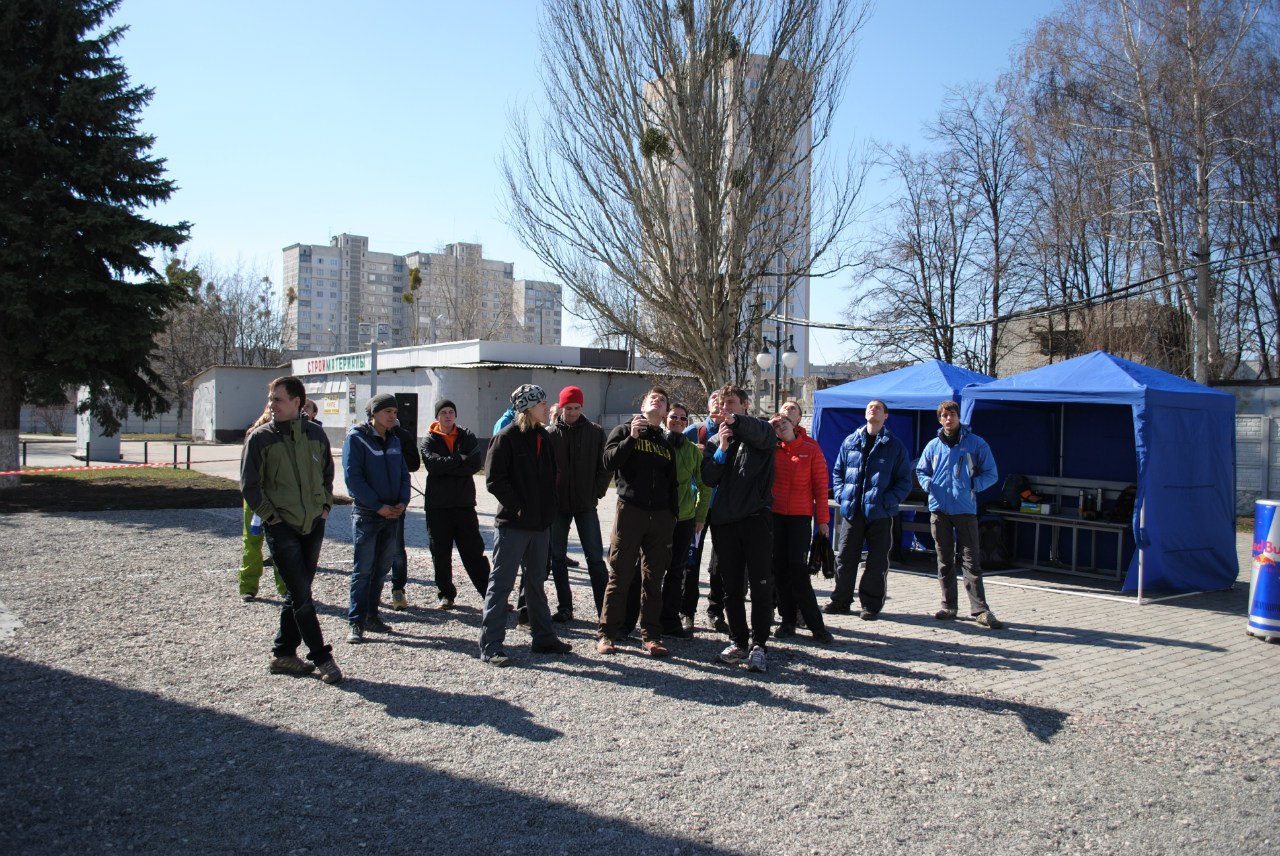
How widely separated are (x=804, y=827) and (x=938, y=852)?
54cm

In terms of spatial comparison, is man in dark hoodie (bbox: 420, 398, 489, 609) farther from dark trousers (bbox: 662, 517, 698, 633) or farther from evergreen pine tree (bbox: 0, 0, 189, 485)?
evergreen pine tree (bbox: 0, 0, 189, 485)

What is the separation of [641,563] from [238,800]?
11.0ft

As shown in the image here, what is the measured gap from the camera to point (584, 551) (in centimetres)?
738

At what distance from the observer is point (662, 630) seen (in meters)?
7.05

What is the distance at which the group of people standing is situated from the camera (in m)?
5.72

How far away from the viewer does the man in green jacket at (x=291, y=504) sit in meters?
5.47

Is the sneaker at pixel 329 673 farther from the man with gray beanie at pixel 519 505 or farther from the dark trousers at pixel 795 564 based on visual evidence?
the dark trousers at pixel 795 564

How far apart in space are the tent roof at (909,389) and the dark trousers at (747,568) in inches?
196

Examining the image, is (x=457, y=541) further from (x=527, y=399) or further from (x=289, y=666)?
(x=289, y=666)

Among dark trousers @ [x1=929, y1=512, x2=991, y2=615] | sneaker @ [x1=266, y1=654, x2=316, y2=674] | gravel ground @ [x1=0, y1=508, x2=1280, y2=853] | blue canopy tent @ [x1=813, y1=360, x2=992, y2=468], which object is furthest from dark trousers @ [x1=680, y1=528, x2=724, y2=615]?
blue canopy tent @ [x1=813, y1=360, x2=992, y2=468]

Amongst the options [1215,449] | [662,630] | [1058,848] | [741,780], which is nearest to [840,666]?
[662,630]

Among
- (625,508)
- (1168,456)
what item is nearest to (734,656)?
(625,508)

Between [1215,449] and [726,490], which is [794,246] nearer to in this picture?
[1215,449]

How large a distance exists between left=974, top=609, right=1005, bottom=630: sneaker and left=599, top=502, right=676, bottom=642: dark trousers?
295cm
